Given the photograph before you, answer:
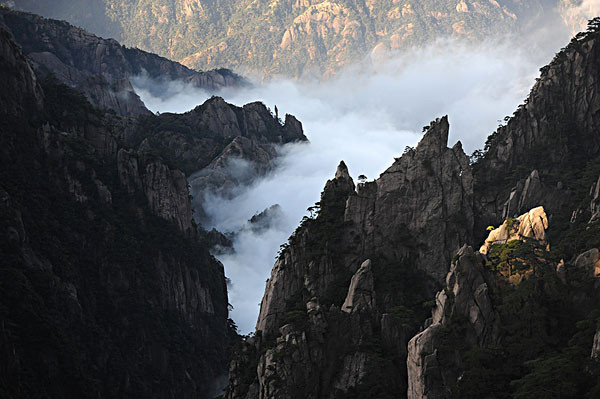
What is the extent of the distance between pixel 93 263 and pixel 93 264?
0.60ft

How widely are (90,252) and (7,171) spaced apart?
1632cm

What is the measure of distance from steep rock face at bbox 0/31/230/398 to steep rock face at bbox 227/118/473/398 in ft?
95.6

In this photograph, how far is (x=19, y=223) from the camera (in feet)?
396

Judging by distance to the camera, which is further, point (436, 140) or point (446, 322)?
point (436, 140)

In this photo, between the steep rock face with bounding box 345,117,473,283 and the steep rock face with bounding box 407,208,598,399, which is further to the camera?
the steep rock face with bounding box 345,117,473,283

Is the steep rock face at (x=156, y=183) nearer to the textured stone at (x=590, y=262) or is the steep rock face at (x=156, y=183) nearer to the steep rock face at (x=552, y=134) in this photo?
the steep rock face at (x=552, y=134)

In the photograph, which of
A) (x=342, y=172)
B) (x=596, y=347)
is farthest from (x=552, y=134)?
(x=596, y=347)

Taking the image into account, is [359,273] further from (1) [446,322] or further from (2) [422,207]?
(1) [446,322]

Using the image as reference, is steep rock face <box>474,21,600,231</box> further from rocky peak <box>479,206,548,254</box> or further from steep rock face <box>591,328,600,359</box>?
steep rock face <box>591,328,600,359</box>

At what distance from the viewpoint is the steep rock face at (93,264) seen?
117 m

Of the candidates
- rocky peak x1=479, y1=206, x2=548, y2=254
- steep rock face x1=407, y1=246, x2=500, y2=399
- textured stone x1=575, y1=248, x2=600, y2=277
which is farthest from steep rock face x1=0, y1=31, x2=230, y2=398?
textured stone x1=575, y1=248, x2=600, y2=277

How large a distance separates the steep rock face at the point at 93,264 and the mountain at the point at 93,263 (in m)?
0.19

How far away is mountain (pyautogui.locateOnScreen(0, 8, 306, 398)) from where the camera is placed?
4601 inches

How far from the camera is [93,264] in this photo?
138875mm
